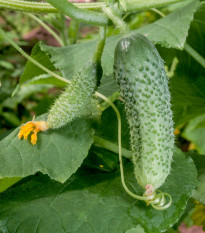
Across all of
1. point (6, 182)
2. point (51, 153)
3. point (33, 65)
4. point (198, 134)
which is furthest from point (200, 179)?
point (198, 134)

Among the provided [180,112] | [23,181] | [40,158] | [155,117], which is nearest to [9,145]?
[40,158]

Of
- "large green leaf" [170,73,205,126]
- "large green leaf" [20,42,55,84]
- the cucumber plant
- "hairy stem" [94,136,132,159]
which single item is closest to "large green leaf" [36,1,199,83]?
the cucumber plant

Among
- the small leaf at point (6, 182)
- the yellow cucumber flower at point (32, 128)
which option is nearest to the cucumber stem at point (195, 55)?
the yellow cucumber flower at point (32, 128)

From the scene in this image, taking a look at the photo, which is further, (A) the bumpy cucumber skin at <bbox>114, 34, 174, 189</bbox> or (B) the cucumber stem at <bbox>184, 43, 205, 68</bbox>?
(B) the cucumber stem at <bbox>184, 43, 205, 68</bbox>

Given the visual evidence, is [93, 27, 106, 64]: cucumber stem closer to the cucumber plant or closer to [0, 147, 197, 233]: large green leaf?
the cucumber plant

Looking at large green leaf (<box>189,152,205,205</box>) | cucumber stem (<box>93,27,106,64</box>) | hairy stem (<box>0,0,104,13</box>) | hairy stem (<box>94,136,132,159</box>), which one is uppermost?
hairy stem (<box>0,0,104,13</box>)

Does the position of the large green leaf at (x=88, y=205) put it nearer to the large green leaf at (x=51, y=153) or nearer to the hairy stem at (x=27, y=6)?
the large green leaf at (x=51, y=153)

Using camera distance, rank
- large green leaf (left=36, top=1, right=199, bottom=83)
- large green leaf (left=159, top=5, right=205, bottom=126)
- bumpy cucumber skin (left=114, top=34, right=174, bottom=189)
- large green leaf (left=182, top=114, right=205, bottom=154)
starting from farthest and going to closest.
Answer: large green leaf (left=182, top=114, right=205, bottom=154), large green leaf (left=159, top=5, right=205, bottom=126), large green leaf (left=36, top=1, right=199, bottom=83), bumpy cucumber skin (left=114, top=34, right=174, bottom=189)
